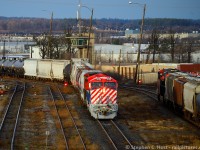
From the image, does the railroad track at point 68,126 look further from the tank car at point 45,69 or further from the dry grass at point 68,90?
the tank car at point 45,69

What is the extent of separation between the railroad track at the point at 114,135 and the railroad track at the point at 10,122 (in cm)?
496

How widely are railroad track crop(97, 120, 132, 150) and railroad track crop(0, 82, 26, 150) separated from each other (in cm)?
496

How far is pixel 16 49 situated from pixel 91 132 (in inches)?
5817

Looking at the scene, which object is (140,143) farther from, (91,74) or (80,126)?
(91,74)

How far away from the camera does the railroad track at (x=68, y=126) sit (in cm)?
2097

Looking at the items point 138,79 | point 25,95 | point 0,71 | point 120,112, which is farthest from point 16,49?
point 120,112

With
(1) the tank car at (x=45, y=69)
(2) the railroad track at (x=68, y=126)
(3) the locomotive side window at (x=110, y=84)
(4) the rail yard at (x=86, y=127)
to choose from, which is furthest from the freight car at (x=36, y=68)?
(3) the locomotive side window at (x=110, y=84)

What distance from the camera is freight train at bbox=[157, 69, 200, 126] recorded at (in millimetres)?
25125

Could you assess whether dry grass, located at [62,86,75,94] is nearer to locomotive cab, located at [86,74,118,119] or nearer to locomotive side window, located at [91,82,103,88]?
locomotive cab, located at [86,74,118,119]

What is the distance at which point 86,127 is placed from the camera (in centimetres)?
2541

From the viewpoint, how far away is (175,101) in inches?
1195

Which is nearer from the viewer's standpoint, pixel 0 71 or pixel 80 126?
pixel 80 126

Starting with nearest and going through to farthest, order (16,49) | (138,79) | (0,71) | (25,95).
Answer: (25,95), (138,79), (0,71), (16,49)

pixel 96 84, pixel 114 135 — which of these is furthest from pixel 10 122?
pixel 114 135
